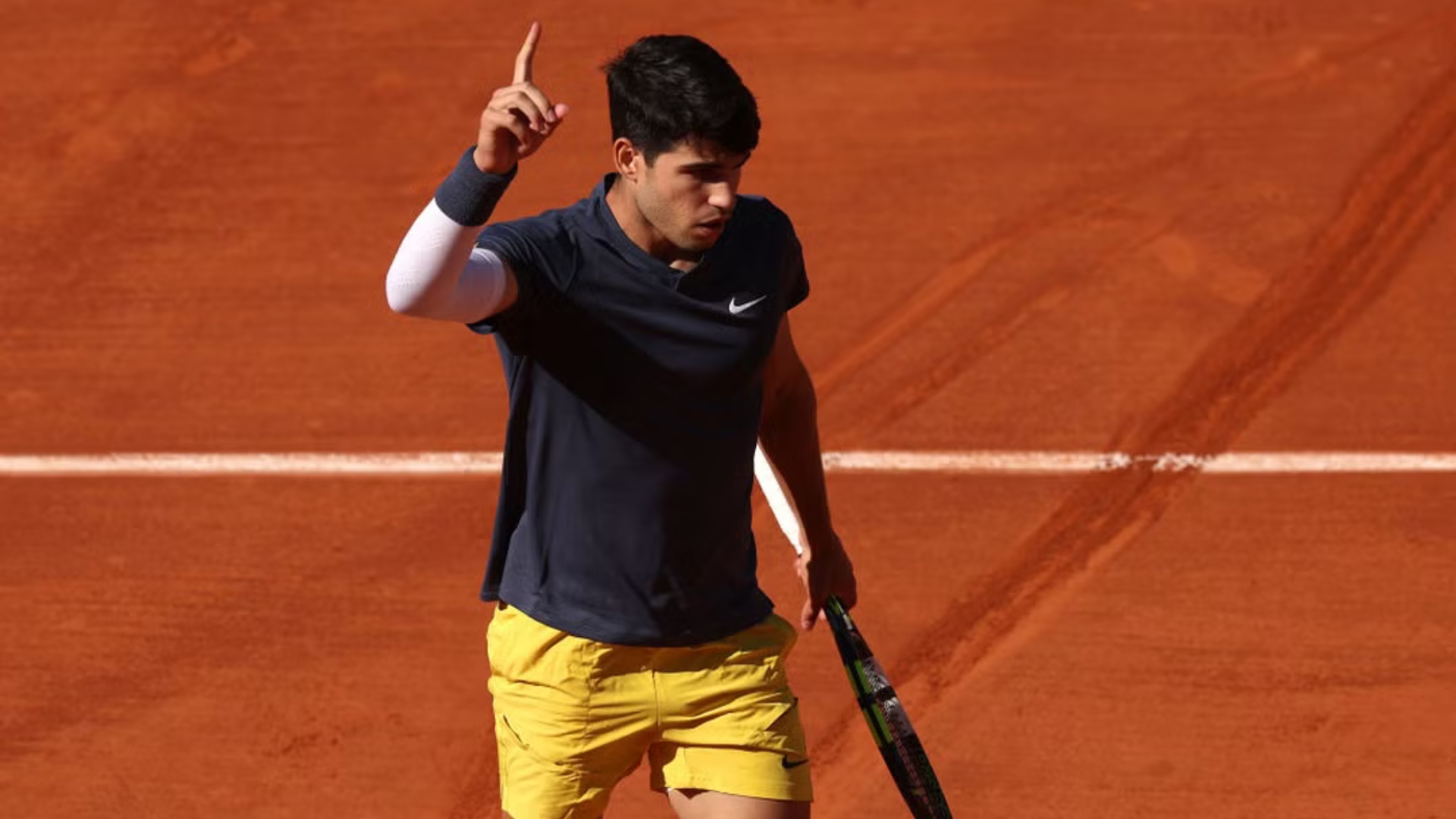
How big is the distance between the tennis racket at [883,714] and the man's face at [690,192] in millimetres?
1018

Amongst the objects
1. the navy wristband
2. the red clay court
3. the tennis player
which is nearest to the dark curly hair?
the tennis player

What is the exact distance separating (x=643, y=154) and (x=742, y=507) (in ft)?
2.78

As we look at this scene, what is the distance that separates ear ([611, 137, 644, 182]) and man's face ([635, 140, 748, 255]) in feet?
0.04

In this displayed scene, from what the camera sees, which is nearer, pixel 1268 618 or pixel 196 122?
pixel 1268 618

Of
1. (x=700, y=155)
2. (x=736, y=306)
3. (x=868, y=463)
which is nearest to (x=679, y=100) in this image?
(x=700, y=155)

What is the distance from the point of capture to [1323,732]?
661 centimetres

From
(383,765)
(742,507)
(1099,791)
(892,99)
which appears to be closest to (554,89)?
(892,99)

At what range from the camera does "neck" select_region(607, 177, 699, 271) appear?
443cm

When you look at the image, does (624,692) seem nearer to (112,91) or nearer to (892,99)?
(892,99)

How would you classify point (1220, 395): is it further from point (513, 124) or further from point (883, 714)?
point (513, 124)

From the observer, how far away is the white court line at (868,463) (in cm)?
749

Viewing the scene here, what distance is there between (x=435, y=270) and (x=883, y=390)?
4.04m

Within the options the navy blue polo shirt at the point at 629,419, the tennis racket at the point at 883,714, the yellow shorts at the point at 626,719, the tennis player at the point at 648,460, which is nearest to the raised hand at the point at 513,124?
the tennis player at the point at 648,460

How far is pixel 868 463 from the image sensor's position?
7.62 metres
